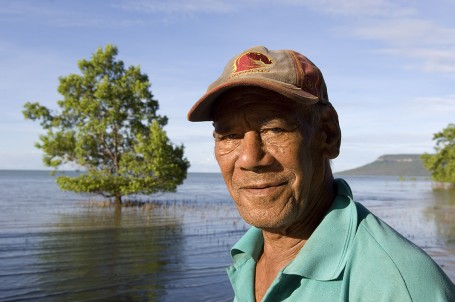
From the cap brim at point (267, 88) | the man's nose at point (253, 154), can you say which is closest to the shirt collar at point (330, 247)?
the man's nose at point (253, 154)

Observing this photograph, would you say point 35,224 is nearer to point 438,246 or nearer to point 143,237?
point 143,237

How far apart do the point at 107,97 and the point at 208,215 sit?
924cm

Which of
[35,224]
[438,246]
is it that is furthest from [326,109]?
[35,224]

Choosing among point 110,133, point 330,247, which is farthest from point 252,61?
point 110,133

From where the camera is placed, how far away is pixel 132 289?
448 inches

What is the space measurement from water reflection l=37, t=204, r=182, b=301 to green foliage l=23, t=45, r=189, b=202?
5.86 meters

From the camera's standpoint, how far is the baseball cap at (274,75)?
5.59 feet

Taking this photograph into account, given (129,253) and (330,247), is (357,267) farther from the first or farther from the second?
(129,253)

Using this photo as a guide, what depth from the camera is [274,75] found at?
171 cm

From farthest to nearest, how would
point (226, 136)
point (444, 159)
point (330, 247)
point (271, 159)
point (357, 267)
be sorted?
1. point (444, 159)
2. point (226, 136)
3. point (271, 159)
4. point (330, 247)
5. point (357, 267)

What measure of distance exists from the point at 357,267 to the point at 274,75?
27.4 inches

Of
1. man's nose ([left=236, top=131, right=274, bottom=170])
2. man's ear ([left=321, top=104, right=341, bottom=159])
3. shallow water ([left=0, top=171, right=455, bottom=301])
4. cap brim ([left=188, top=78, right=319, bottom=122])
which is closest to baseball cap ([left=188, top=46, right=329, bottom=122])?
cap brim ([left=188, top=78, right=319, bottom=122])

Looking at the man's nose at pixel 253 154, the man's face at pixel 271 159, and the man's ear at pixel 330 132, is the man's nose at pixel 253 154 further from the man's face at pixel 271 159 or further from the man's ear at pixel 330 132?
the man's ear at pixel 330 132

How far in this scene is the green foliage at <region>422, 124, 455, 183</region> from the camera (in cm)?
6371
